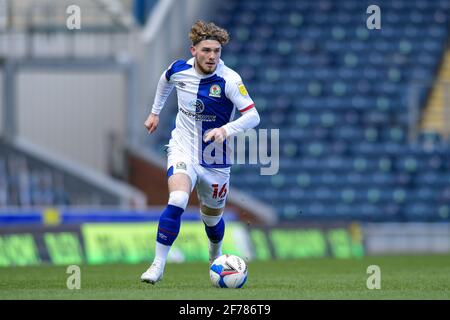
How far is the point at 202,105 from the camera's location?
451 inches

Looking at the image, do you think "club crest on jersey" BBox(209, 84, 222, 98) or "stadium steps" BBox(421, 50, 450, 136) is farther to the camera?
"stadium steps" BBox(421, 50, 450, 136)

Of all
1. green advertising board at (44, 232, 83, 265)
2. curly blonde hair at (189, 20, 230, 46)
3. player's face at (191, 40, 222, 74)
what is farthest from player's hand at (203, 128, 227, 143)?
green advertising board at (44, 232, 83, 265)

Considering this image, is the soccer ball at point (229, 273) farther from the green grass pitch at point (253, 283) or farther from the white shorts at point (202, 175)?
the white shorts at point (202, 175)

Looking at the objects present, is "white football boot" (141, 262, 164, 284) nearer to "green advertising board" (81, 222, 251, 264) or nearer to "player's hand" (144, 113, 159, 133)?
"player's hand" (144, 113, 159, 133)

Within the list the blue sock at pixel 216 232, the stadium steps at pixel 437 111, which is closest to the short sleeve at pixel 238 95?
the blue sock at pixel 216 232

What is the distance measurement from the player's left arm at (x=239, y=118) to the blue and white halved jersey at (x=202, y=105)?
0.01 m

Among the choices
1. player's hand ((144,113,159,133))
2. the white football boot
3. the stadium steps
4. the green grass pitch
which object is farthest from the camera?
the stadium steps

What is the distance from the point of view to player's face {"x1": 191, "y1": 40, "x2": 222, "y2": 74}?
36.9 ft

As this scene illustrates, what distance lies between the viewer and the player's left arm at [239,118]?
10799mm

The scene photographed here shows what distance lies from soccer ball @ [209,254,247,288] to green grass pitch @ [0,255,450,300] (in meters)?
0.12

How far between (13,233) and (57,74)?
8290 millimetres

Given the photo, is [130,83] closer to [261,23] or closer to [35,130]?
[35,130]

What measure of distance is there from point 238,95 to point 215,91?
9.4 inches
